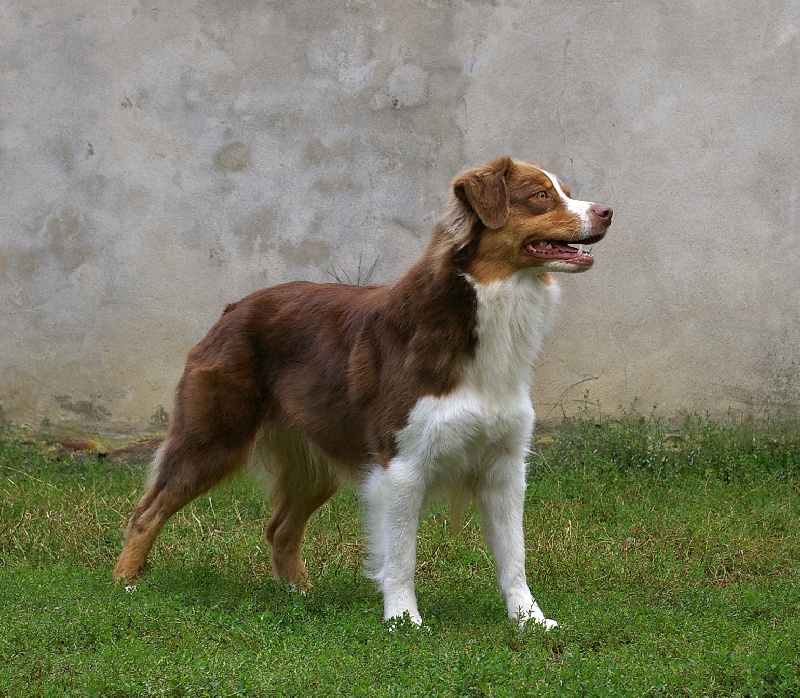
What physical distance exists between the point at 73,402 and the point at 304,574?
350cm

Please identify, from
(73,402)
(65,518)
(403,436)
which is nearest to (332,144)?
→ (73,402)

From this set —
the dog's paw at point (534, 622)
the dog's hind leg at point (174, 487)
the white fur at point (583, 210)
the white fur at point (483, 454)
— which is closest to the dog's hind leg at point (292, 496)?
the dog's hind leg at point (174, 487)

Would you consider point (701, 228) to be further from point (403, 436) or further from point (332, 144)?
point (403, 436)

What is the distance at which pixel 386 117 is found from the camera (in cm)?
873

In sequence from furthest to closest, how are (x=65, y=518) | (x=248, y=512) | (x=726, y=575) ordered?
(x=248, y=512) < (x=65, y=518) < (x=726, y=575)

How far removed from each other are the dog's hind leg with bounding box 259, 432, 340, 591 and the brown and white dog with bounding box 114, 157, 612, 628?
0.25m

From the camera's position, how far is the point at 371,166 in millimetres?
8773

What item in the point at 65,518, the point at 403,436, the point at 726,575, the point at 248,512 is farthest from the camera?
the point at 248,512

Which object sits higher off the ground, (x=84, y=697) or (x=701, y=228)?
(x=701, y=228)

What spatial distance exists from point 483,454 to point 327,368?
0.96 meters

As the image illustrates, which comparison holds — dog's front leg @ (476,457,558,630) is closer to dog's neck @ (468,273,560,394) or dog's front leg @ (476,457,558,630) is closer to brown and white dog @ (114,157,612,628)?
brown and white dog @ (114,157,612,628)

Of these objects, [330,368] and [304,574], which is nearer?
[330,368]

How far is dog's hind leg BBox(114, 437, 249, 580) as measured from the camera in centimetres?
591

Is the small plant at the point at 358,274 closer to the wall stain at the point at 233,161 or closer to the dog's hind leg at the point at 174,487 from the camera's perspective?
the wall stain at the point at 233,161
